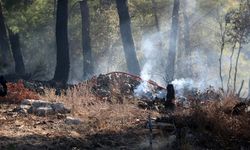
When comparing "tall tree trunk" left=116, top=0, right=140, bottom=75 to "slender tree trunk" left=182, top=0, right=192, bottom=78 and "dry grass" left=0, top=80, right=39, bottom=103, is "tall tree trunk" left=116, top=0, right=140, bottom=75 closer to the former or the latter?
"dry grass" left=0, top=80, right=39, bottom=103

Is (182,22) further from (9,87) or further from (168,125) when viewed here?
(168,125)

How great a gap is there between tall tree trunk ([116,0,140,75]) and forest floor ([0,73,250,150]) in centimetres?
1291

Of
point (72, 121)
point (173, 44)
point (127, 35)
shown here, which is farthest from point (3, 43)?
point (72, 121)

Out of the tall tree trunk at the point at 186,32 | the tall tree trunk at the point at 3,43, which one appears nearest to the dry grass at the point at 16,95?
the tall tree trunk at the point at 3,43

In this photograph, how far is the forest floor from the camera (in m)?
7.93

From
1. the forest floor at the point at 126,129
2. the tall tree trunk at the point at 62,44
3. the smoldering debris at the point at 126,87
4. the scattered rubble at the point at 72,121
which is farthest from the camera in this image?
the tall tree trunk at the point at 62,44

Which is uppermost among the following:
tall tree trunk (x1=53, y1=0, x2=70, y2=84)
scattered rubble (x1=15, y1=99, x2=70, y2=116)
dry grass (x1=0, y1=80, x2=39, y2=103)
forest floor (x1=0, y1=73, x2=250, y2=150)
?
tall tree trunk (x1=53, y1=0, x2=70, y2=84)

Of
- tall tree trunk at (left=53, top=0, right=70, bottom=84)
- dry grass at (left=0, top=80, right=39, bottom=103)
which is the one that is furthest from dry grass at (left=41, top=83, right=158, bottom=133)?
tall tree trunk at (left=53, top=0, right=70, bottom=84)

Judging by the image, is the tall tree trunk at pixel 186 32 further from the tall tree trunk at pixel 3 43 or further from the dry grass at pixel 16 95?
the dry grass at pixel 16 95

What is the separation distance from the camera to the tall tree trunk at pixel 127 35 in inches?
908

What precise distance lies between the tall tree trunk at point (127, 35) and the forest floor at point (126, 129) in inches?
508

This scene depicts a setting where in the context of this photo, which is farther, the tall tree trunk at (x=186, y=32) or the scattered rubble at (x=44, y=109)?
A: the tall tree trunk at (x=186, y=32)

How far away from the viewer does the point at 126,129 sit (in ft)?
29.7

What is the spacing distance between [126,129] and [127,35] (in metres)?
15.2
